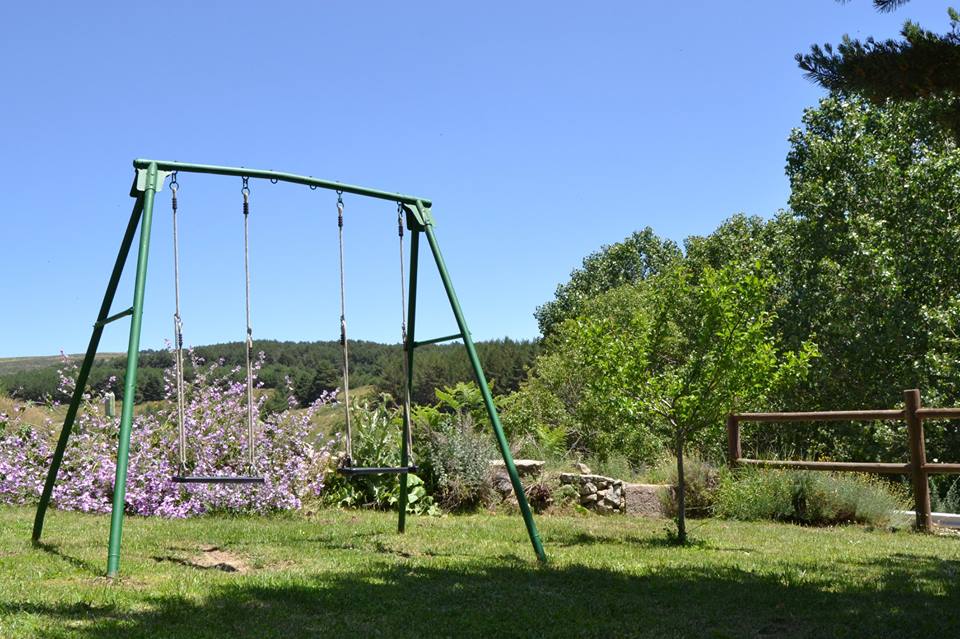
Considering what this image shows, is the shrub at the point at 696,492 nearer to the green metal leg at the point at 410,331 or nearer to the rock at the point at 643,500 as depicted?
the rock at the point at 643,500

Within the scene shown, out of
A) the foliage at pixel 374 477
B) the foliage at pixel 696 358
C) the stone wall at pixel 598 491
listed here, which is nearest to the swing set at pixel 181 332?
the foliage at pixel 696 358

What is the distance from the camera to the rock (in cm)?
1054

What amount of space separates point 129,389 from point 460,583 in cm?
242

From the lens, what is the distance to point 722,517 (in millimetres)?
10062

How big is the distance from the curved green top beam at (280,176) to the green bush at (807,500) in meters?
5.26

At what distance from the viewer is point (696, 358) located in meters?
7.71

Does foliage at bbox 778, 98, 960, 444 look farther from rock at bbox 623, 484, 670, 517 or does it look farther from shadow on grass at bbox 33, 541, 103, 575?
shadow on grass at bbox 33, 541, 103, 575

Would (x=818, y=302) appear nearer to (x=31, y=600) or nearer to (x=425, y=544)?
(x=425, y=544)

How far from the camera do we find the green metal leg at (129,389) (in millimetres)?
5488

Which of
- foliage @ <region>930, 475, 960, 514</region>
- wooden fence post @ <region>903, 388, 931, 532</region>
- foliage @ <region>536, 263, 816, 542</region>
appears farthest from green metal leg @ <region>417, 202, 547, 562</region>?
foliage @ <region>930, 475, 960, 514</region>

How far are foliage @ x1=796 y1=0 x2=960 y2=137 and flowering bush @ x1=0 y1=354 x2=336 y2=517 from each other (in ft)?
21.3

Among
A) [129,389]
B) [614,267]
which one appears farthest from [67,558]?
[614,267]

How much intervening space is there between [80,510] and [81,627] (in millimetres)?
5980

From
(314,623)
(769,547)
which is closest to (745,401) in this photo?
(769,547)
